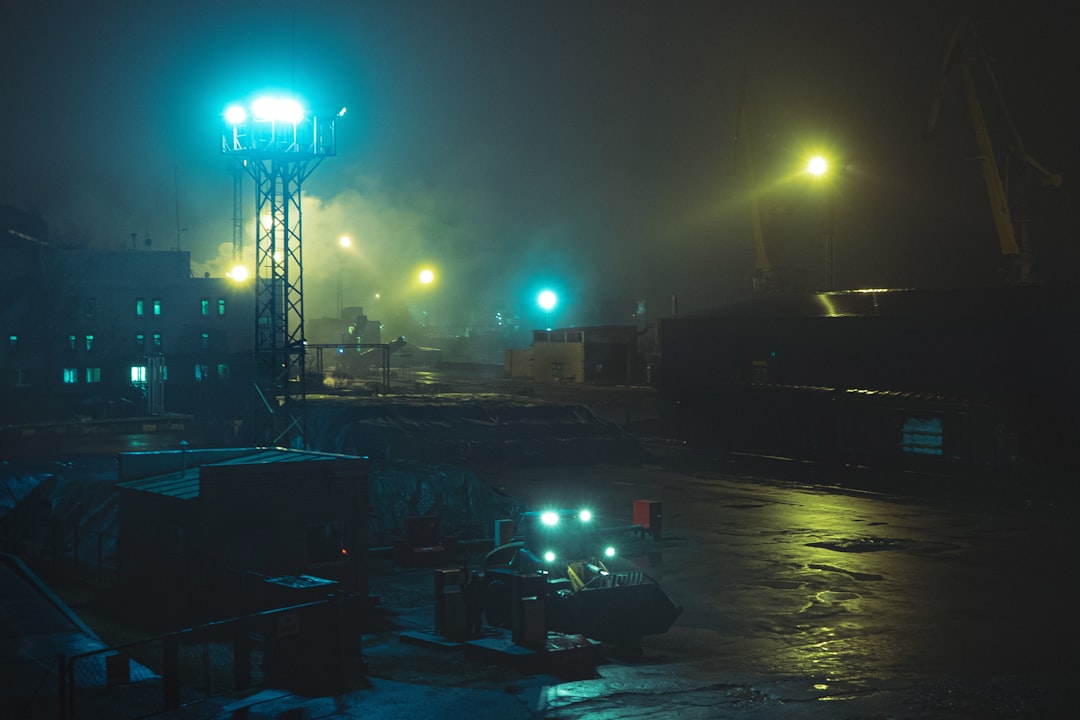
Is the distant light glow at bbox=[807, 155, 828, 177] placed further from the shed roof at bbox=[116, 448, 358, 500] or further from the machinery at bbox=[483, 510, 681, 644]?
the machinery at bbox=[483, 510, 681, 644]

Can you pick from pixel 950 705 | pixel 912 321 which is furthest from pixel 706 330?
pixel 950 705

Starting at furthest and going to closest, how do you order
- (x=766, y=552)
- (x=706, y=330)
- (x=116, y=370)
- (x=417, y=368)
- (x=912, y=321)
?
(x=417, y=368) < (x=116, y=370) < (x=706, y=330) < (x=912, y=321) < (x=766, y=552)

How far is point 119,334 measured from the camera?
7575 cm

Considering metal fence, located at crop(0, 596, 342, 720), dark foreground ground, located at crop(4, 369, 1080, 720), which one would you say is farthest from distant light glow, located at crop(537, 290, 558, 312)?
metal fence, located at crop(0, 596, 342, 720)

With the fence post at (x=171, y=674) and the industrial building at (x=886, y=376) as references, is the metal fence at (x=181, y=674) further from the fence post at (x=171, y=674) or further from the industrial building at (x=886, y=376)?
the industrial building at (x=886, y=376)

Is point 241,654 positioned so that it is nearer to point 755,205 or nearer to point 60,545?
point 60,545

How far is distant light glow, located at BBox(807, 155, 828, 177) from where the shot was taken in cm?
4400

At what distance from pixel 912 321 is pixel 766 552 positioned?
2249cm

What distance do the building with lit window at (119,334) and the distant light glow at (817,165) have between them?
37.3m

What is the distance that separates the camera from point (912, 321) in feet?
146

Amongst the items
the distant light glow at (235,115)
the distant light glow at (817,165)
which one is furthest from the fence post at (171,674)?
the distant light glow at (817,165)

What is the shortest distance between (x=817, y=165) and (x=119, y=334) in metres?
53.4

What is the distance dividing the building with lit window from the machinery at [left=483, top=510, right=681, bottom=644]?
48745mm

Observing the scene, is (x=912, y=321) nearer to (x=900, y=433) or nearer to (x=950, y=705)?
(x=900, y=433)
